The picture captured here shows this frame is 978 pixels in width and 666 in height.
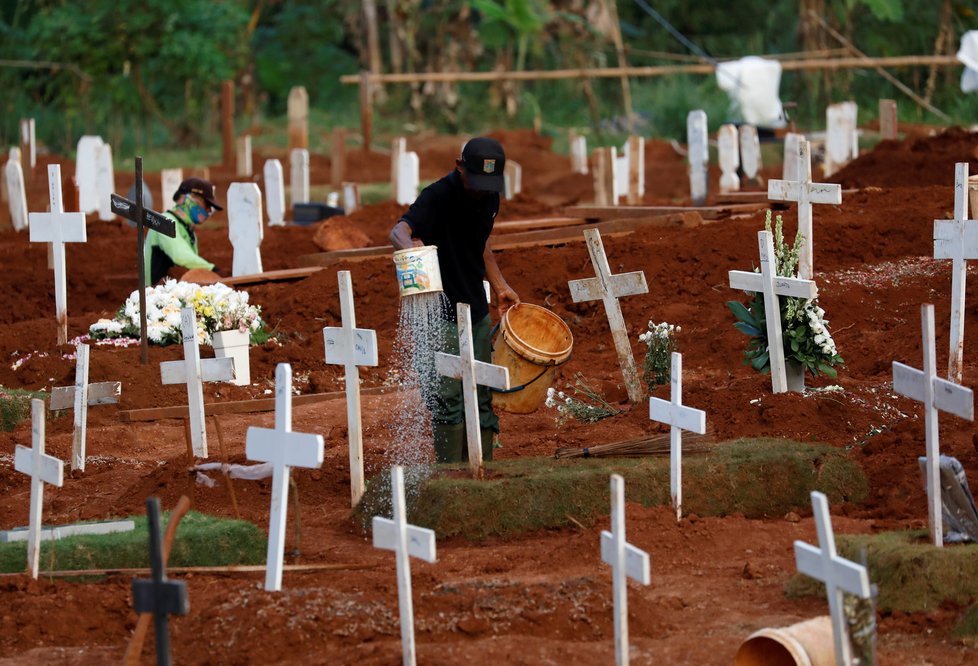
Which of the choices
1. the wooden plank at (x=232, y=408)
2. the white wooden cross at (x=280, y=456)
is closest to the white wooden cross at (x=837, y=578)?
the white wooden cross at (x=280, y=456)

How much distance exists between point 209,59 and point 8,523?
23.2 meters

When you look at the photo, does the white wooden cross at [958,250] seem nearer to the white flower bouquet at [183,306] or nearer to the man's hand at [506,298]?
the man's hand at [506,298]

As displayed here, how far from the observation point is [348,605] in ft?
21.0

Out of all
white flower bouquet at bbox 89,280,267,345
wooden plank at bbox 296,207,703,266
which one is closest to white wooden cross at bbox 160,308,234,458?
white flower bouquet at bbox 89,280,267,345

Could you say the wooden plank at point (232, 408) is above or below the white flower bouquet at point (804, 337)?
below

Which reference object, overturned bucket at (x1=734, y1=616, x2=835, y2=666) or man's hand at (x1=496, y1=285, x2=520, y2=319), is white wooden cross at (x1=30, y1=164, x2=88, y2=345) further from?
overturned bucket at (x1=734, y1=616, x2=835, y2=666)

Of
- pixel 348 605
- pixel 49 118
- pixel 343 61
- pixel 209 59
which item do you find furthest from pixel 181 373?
pixel 343 61

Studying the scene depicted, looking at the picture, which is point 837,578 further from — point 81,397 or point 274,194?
point 274,194

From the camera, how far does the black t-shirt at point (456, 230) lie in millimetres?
8406

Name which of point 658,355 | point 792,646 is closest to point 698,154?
point 658,355

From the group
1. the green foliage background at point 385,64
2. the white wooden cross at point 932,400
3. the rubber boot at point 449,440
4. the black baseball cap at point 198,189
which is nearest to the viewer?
the white wooden cross at point 932,400

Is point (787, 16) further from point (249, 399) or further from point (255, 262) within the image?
point (249, 399)

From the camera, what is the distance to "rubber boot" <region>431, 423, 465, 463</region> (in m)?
8.59

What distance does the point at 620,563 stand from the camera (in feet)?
17.8
